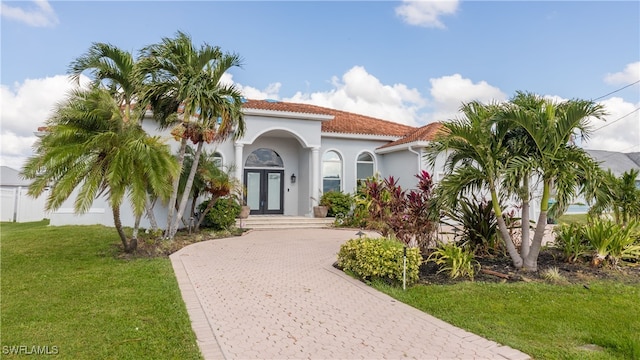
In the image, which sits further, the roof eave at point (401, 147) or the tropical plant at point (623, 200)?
the roof eave at point (401, 147)

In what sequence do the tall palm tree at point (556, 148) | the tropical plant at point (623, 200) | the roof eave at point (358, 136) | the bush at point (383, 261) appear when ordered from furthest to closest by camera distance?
the roof eave at point (358, 136)
the tropical plant at point (623, 200)
the tall palm tree at point (556, 148)
the bush at point (383, 261)

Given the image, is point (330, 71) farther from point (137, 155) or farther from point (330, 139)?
point (137, 155)

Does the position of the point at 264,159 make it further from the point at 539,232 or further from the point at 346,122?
the point at 539,232

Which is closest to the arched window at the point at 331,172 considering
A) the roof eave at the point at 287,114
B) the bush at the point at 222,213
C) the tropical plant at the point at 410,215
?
the roof eave at the point at 287,114

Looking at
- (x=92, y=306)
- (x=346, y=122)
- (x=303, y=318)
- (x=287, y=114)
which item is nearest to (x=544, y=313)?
(x=303, y=318)

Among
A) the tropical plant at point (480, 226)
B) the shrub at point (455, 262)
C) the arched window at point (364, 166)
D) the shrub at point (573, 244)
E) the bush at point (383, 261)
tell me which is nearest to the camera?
the bush at point (383, 261)

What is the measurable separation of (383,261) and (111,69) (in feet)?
33.4

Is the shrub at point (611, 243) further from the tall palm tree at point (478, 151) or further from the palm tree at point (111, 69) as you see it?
the palm tree at point (111, 69)

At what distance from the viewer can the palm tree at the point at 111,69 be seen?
10.9 m

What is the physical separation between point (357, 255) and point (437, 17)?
450 inches

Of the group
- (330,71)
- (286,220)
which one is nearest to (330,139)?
(330,71)

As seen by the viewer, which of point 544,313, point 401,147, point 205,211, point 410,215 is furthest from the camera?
point 401,147

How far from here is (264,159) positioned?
19.3 meters

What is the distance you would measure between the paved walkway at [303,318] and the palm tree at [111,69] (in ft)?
19.2
